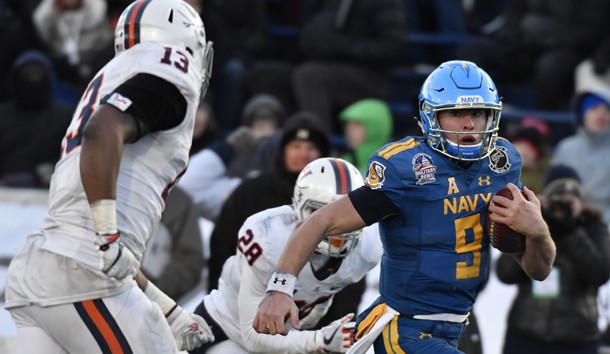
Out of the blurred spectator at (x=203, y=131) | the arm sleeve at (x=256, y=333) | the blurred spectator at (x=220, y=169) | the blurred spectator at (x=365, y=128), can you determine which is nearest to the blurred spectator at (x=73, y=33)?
the blurred spectator at (x=203, y=131)

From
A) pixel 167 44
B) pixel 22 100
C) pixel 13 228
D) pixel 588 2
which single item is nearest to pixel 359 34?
pixel 588 2

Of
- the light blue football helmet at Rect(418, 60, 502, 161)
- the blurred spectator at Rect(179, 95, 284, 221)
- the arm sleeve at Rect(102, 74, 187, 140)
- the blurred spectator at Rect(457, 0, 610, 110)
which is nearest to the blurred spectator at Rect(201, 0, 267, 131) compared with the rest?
the blurred spectator at Rect(179, 95, 284, 221)

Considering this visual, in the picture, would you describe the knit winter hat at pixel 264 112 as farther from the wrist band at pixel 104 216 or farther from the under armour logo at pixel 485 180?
the wrist band at pixel 104 216

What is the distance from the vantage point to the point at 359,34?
10.6 m

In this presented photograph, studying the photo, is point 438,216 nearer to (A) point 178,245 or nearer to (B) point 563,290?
(B) point 563,290

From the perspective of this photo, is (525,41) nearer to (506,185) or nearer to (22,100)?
(22,100)

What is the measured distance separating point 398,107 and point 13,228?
4.09m

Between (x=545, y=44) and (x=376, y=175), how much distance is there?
6.23 meters

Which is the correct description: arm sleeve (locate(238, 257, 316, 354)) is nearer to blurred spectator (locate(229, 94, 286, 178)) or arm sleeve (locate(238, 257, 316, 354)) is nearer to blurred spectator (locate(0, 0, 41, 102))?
blurred spectator (locate(229, 94, 286, 178))

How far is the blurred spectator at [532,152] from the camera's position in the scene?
908 cm

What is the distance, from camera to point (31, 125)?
33.2 ft

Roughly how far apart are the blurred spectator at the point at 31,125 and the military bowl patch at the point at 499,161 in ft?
18.1

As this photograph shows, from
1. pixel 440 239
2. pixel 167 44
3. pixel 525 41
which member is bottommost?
pixel 525 41

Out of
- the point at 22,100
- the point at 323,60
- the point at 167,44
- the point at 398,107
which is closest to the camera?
the point at 167,44
